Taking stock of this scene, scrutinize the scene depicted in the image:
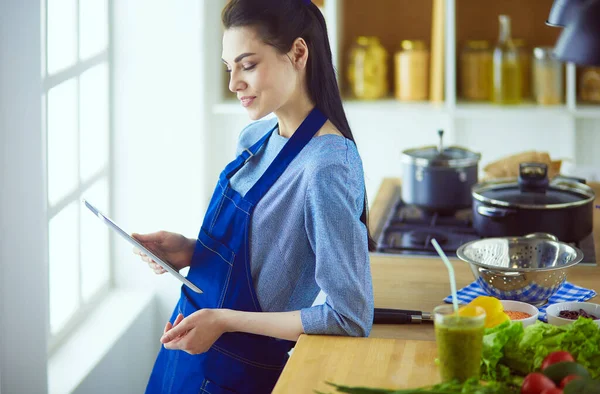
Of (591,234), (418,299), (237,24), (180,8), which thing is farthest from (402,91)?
(237,24)

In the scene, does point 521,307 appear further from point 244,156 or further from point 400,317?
point 244,156

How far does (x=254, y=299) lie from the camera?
1850mm

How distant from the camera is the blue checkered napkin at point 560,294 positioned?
2.06 metres

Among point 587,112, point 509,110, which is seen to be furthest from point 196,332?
point 587,112

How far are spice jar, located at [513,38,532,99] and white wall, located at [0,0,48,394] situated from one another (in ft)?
8.52

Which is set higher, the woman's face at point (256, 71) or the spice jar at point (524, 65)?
the spice jar at point (524, 65)

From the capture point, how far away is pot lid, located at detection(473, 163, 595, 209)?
2.38 meters

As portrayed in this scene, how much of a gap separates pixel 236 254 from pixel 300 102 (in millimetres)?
334

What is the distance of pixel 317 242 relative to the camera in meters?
1.69

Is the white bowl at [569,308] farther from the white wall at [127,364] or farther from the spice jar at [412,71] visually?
the spice jar at [412,71]

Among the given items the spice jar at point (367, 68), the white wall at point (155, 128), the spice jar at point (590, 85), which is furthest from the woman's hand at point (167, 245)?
the spice jar at point (590, 85)

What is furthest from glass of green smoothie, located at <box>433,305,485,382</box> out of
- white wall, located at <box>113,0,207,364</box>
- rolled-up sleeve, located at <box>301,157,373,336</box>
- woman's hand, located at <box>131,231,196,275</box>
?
white wall, located at <box>113,0,207,364</box>

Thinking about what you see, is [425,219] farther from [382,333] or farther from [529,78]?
[529,78]

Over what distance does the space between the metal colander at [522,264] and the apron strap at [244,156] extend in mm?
501
